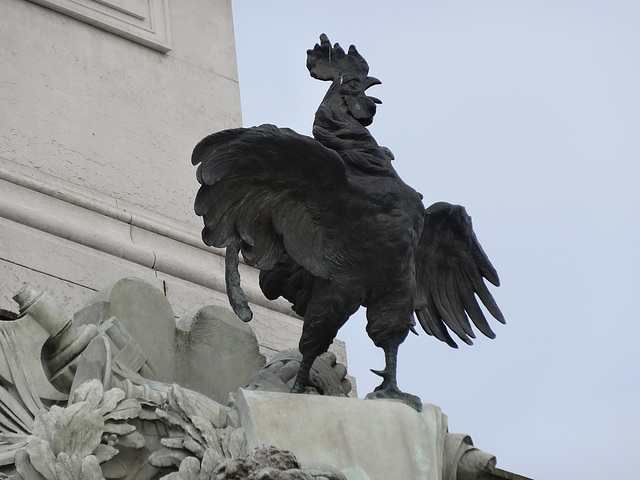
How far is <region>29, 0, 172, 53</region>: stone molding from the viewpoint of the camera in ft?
36.1

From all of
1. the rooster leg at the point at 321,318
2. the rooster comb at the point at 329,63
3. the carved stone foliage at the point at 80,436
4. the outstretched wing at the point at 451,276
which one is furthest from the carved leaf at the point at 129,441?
the rooster comb at the point at 329,63

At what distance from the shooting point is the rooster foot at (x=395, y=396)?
350 inches

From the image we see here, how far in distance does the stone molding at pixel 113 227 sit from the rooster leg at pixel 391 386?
5.82 feet

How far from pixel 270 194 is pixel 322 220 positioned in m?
0.23

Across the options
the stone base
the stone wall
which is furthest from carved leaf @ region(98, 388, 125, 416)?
the stone wall

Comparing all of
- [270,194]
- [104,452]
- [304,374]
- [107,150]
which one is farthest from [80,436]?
[107,150]

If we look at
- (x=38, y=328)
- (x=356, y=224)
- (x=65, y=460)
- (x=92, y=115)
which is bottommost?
(x=65, y=460)

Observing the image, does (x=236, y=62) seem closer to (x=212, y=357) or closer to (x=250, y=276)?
(x=250, y=276)

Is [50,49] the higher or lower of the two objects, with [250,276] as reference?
higher

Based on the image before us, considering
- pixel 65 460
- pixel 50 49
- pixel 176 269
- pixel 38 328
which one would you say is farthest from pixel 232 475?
pixel 50 49

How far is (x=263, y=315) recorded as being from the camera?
1073 cm

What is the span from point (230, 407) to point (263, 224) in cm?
78

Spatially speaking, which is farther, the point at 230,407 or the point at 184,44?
the point at 184,44

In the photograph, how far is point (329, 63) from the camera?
9.44 meters
